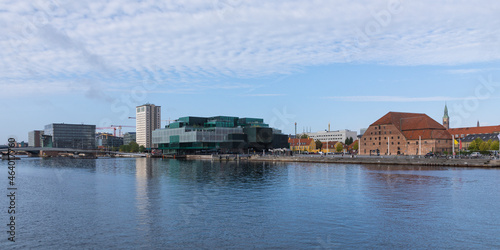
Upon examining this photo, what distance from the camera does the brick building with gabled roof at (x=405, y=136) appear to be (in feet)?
493

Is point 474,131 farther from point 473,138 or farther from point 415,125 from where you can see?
point 415,125

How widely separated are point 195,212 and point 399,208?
665 inches

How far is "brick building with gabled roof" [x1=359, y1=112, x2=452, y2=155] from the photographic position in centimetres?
15012

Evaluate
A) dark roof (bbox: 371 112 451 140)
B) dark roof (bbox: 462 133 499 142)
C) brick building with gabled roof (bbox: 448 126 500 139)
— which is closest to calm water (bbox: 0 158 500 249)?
dark roof (bbox: 371 112 451 140)

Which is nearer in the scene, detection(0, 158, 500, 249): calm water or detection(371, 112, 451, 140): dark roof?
detection(0, 158, 500, 249): calm water

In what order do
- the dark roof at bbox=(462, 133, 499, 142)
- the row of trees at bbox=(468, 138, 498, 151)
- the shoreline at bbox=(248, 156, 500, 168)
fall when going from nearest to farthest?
the shoreline at bbox=(248, 156, 500, 168) < the row of trees at bbox=(468, 138, 498, 151) < the dark roof at bbox=(462, 133, 499, 142)

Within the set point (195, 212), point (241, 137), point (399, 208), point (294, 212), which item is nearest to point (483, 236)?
point (399, 208)

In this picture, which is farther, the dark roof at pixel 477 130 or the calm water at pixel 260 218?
the dark roof at pixel 477 130

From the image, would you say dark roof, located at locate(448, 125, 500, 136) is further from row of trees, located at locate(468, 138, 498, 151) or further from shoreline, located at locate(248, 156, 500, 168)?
shoreline, located at locate(248, 156, 500, 168)

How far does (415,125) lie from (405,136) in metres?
5.94

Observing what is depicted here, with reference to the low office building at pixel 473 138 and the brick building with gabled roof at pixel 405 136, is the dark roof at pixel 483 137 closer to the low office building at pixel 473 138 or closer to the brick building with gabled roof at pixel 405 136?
the low office building at pixel 473 138

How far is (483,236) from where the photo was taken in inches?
983

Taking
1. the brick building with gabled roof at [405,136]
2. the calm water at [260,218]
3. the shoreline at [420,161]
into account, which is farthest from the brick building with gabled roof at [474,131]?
the calm water at [260,218]

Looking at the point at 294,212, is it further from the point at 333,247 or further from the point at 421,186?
the point at 421,186
